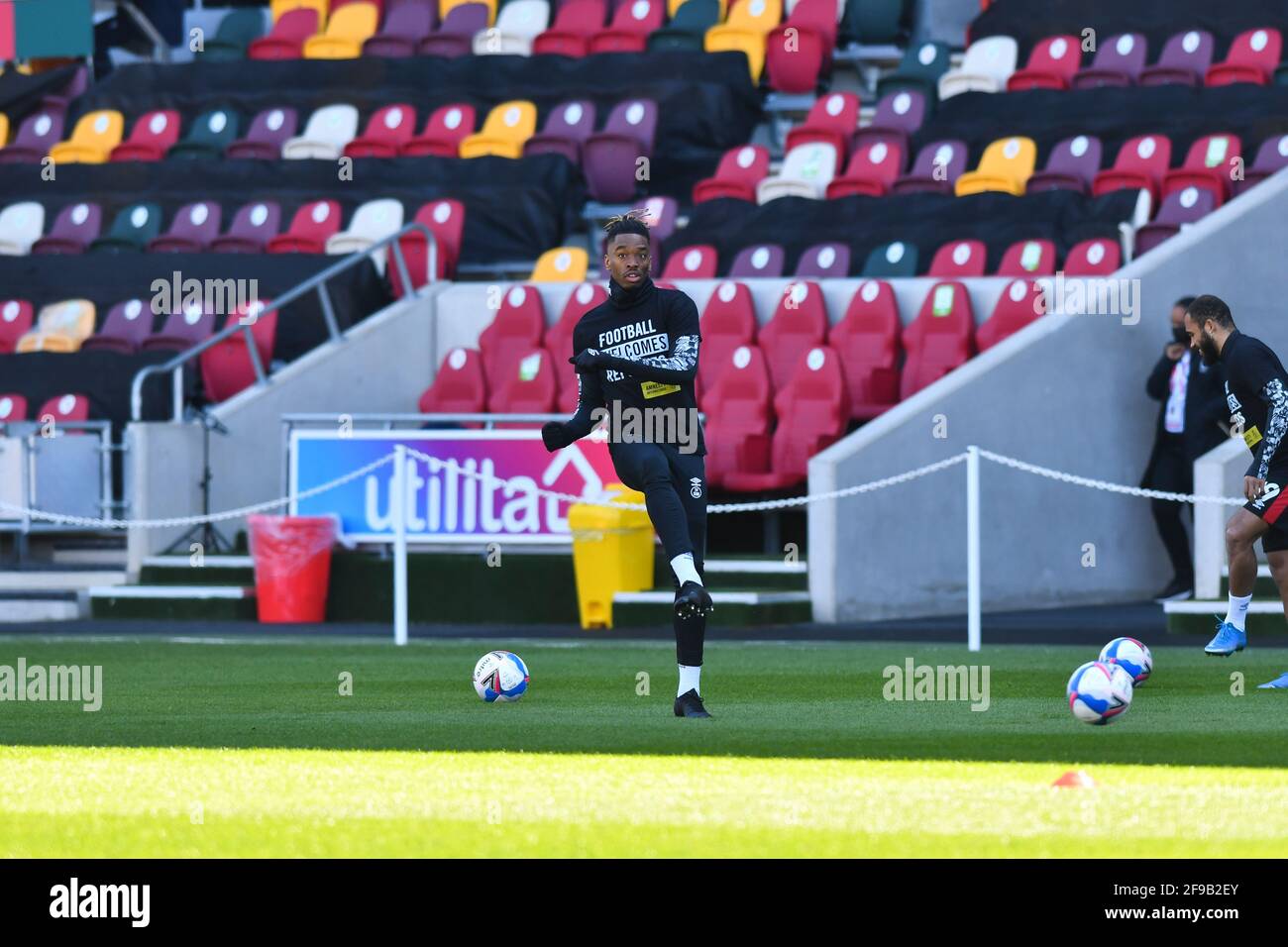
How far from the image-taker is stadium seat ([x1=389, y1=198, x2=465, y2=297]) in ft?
77.1

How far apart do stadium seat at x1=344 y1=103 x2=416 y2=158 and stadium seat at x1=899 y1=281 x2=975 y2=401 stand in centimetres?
796

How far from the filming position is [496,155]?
82.4 feet

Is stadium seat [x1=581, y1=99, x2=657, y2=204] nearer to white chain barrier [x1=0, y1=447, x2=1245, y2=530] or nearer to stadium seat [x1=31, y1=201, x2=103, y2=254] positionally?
stadium seat [x1=31, y1=201, x2=103, y2=254]

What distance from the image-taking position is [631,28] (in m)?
28.3

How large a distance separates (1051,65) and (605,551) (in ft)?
31.4

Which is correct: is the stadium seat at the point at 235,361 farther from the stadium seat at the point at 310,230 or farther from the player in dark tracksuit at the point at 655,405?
the player in dark tracksuit at the point at 655,405

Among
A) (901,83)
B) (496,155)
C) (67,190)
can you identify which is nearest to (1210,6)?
(901,83)

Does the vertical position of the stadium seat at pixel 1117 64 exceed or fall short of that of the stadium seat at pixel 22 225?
it exceeds it

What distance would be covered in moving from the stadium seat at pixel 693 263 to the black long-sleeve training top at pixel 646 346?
452 inches

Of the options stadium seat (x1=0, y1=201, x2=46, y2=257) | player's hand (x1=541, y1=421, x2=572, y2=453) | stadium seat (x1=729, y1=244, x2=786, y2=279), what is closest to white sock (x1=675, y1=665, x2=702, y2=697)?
player's hand (x1=541, y1=421, x2=572, y2=453)

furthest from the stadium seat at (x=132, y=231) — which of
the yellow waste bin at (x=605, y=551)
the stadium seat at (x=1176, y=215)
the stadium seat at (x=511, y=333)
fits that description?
the stadium seat at (x=1176, y=215)

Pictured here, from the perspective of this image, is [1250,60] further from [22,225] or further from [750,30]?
[22,225]

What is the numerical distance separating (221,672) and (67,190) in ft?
45.0

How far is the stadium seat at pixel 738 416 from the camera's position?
64.1ft
